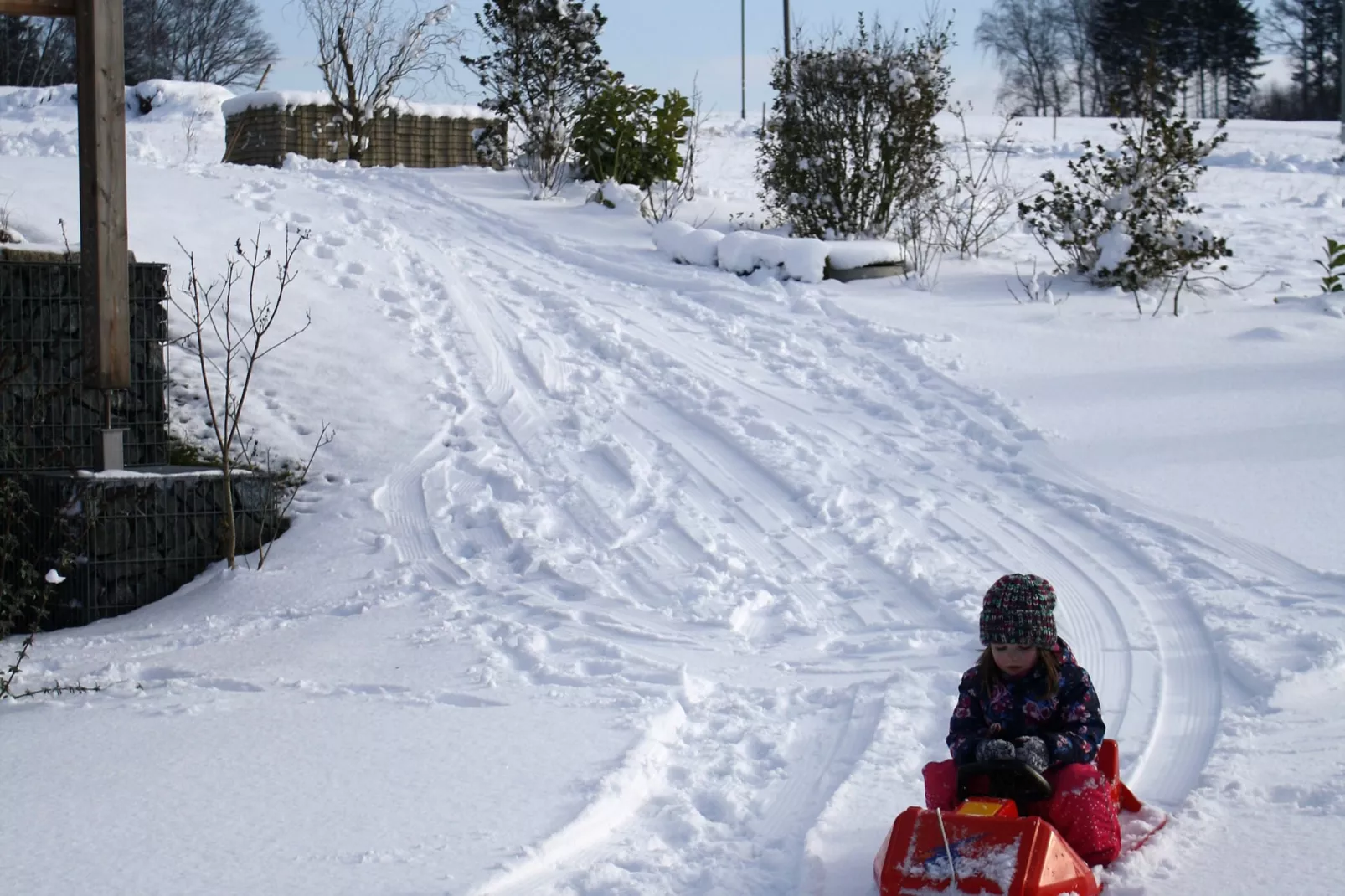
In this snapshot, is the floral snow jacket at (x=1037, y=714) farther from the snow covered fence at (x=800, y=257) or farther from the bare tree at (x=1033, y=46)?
the bare tree at (x=1033, y=46)

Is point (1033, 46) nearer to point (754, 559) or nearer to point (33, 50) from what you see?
point (33, 50)

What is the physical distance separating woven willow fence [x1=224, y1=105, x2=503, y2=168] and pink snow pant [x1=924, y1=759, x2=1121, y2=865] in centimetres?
1579

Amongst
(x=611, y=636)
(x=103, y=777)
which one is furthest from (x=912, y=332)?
(x=103, y=777)

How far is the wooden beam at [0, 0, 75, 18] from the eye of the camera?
5.45 meters

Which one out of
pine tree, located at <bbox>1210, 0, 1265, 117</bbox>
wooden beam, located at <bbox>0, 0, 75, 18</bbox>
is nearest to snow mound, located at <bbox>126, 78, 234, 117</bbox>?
wooden beam, located at <bbox>0, 0, 75, 18</bbox>

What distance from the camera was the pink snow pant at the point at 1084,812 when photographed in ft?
10.6

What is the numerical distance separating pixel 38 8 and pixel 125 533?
252 centimetres

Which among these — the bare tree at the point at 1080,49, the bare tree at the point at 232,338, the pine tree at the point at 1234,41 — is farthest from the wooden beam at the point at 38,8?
the bare tree at the point at 1080,49

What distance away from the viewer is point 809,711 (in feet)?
14.7

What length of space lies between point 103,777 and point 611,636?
2.13m

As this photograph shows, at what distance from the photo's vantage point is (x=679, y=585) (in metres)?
5.75

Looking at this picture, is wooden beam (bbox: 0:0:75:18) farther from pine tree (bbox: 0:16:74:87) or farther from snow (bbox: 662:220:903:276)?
pine tree (bbox: 0:16:74:87)

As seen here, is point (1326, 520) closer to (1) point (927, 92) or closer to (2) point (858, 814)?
(2) point (858, 814)

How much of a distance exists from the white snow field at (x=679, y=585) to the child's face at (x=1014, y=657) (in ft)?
1.93
